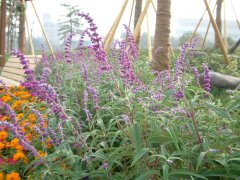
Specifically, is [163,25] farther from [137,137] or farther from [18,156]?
[137,137]

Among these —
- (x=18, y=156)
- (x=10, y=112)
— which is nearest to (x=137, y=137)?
(x=10, y=112)

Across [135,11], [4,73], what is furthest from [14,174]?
[135,11]

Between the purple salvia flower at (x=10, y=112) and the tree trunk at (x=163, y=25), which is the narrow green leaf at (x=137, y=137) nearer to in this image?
the purple salvia flower at (x=10, y=112)

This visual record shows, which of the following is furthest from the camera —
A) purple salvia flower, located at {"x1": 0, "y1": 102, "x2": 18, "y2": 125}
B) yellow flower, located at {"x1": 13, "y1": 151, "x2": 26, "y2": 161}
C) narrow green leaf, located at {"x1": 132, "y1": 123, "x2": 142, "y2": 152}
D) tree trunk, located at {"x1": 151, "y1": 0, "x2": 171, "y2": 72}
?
tree trunk, located at {"x1": 151, "y1": 0, "x2": 171, "y2": 72}

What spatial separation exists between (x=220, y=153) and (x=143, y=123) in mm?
435

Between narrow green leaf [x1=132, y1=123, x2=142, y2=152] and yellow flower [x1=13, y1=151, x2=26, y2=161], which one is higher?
narrow green leaf [x1=132, y1=123, x2=142, y2=152]

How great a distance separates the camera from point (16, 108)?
4523 mm

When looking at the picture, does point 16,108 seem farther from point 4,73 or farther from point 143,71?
point 4,73

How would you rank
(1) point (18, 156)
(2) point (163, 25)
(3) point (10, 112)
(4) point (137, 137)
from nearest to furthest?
(4) point (137, 137)
(3) point (10, 112)
(1) point (18, 156)
(2) point (163, 25)

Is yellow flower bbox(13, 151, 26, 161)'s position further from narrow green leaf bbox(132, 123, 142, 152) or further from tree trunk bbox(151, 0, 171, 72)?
tree trunk bbox(151, 0, 171, 72)

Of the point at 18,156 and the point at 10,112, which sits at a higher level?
the point at 10,112

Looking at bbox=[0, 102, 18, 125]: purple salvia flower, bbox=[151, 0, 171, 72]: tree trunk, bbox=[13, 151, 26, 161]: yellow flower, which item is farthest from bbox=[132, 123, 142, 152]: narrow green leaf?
bbox=[151, 0, 171, 72]: tree trunk

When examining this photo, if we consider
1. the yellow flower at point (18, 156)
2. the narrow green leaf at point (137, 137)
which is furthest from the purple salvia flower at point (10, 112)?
the yellow flower at point (18, 156)

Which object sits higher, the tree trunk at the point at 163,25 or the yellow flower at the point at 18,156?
the tree trunk at the point at 163,25
